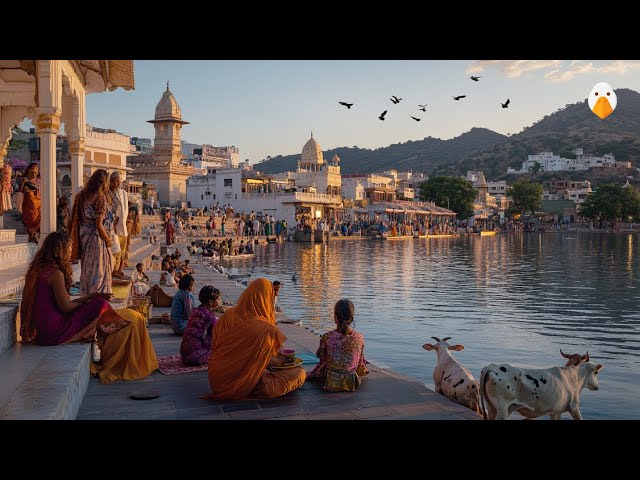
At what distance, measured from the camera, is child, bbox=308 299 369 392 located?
5.10 metres

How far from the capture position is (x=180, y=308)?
7.39 metres

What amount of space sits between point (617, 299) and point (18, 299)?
1494 centimetres

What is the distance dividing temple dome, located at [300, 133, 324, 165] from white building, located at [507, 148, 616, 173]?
76.5m

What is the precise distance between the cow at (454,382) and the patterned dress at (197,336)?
216 centimetres

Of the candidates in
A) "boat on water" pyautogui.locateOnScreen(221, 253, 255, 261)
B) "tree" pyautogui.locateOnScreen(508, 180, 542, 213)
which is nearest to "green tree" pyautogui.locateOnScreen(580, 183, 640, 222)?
"tree" pyautogui.locateOnScreen(508, 180, 542, 213)

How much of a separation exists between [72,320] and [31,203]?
18.6 feet

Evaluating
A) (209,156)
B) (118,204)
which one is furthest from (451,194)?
(118,204)

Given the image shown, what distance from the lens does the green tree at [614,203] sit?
84.0 meters

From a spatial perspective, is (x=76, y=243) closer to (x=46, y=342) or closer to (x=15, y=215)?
(x=46, y=342)

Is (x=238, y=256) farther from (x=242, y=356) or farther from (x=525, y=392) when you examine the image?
(x=525, y=392)

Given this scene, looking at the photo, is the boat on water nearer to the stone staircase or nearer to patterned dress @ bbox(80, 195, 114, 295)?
patterned dress @ bbox(80, 195, 114, 295)

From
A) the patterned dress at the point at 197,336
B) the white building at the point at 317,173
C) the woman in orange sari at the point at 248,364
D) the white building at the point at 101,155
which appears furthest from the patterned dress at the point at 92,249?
the white building at the point at 317,173

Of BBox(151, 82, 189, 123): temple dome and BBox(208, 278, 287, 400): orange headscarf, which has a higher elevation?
BBox(151, 82, 189, 123): temple dome
